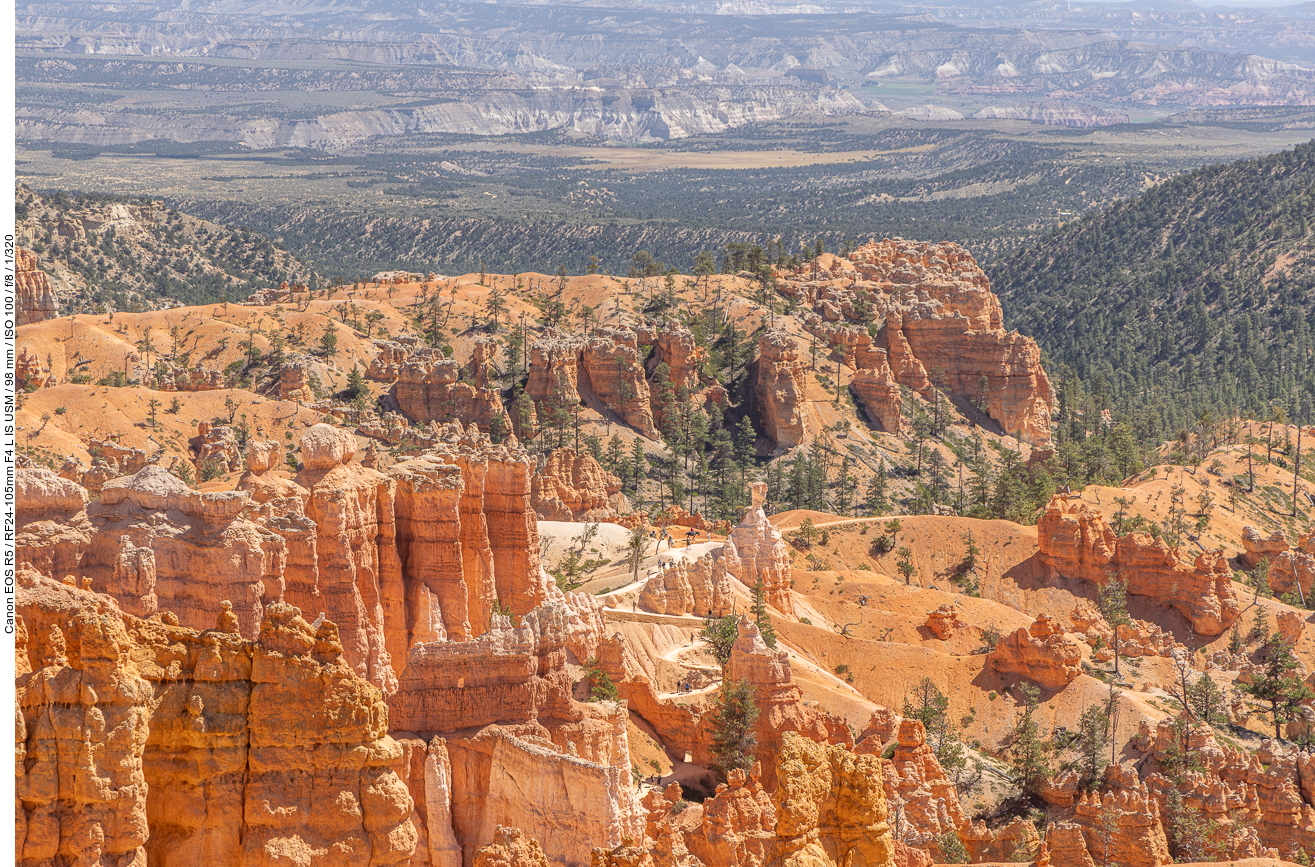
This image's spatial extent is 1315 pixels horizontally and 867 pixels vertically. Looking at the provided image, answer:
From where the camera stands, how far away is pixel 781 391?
143000 millimetres

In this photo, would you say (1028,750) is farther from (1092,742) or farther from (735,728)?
(735,728)

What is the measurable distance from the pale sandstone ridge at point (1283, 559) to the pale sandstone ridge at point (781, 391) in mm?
41365

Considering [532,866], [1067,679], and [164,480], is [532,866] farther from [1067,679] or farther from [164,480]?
[1067,679]

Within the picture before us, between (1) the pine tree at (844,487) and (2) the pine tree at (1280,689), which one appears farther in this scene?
(1) the pine tree at (844,487)

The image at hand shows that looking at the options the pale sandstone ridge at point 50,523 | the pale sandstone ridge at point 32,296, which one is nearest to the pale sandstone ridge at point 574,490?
the pale sandstone ridge at point 50,523

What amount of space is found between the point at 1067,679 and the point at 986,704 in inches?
163

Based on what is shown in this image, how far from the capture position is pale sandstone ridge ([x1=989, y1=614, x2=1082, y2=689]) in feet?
256

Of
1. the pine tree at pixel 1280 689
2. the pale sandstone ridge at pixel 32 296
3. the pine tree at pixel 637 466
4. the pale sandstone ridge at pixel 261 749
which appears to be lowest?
the pine tree at pixel 1280 689

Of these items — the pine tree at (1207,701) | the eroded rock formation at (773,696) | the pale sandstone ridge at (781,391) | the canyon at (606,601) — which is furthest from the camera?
the pale sandstone ridge at (781,391)

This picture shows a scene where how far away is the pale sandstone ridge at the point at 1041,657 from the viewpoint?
78.1 meters

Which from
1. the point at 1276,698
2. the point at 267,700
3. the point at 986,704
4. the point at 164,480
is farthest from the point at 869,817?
the point at 1276,698

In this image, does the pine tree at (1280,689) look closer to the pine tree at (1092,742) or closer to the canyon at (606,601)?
the canyon at (606,601)

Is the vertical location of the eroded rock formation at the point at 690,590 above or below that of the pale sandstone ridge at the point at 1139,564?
above

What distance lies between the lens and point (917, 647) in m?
81.1
